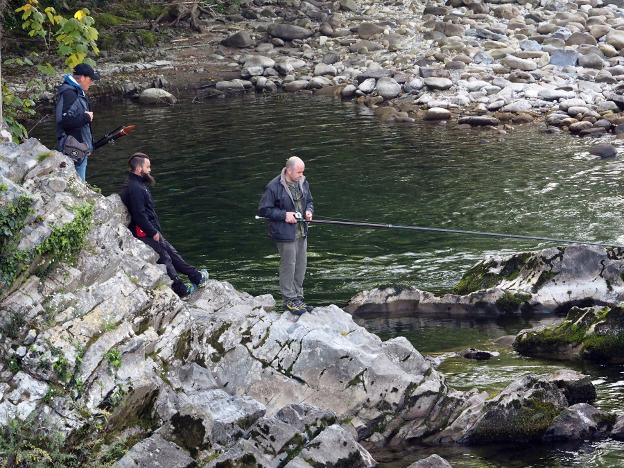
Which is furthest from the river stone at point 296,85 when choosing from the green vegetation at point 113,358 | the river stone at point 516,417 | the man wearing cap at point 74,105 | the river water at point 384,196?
the green vegetation at point 113,358

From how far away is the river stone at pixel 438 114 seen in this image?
42719mm

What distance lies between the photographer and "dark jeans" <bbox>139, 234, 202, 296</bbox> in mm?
17344

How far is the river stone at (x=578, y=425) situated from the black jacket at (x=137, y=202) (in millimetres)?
6775

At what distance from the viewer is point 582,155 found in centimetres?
3616

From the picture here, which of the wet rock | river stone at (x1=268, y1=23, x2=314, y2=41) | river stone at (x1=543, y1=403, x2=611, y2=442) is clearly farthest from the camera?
river stone at (x1=268, y1=23, x2=314, y2=41)

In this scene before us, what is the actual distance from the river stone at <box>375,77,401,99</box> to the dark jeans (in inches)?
1165

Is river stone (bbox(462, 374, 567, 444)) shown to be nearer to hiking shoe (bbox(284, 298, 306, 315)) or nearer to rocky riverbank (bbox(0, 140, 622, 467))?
rocky riverbank (bbox(0, 140, 622, 467))

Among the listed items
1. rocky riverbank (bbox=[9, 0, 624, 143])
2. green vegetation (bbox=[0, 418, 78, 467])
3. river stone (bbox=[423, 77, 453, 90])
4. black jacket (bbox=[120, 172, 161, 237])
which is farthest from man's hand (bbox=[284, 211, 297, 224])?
river stone (bbox=[423, 77, 453, 90])

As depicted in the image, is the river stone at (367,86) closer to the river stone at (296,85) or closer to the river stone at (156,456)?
the river stone at (296,85)

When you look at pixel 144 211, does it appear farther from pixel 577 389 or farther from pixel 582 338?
pixel 582 338

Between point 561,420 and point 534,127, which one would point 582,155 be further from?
point 561,420

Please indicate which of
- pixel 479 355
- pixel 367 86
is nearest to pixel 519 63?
pixel 367 86

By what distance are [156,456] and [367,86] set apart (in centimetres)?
3637

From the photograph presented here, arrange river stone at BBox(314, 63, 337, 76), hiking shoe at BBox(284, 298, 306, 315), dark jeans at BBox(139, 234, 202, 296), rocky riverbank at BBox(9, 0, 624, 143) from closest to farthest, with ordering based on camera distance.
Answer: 1. hiking shoe at BBox(284, 298, 306, 315)
2. dark jeans at BBox(139, 234, 202, 296)
3. rocky riverbank at BBox(9, 0, 624, 143)
4. river stone at BBox(314, 63, 337, 76)
